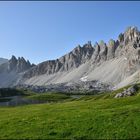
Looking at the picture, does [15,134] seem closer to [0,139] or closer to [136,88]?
[0,139]

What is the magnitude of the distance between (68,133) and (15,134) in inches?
243

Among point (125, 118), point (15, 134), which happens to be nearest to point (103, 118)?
point (125, 118)

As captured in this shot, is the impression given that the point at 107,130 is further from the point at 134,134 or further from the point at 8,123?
the point at 8,123

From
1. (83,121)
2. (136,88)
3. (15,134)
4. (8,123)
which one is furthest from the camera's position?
(136,88)

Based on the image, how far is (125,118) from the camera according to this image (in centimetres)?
4062

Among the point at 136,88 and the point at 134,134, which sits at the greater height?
the point at 136,88

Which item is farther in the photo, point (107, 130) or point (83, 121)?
point (83, 121)

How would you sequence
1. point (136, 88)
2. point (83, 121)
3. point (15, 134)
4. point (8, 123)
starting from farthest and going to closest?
point (136, 88), point (8, 123), point (83, 121), point (15, 134)

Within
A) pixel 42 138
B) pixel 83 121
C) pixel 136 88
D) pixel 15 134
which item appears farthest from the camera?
pixel 136 88

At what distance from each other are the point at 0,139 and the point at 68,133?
7565mm

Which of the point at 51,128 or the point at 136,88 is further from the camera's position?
the point at 136,88

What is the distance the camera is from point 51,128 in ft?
125

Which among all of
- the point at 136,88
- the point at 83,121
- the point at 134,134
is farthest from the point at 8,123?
the point at 136,88

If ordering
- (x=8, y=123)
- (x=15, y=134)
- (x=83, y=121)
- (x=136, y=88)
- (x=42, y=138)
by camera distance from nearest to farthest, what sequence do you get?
(x=42, y=138) < (x=15, y=134) < (x=83, y=121) < (x=8, y=123) < (x=136, y=88)
